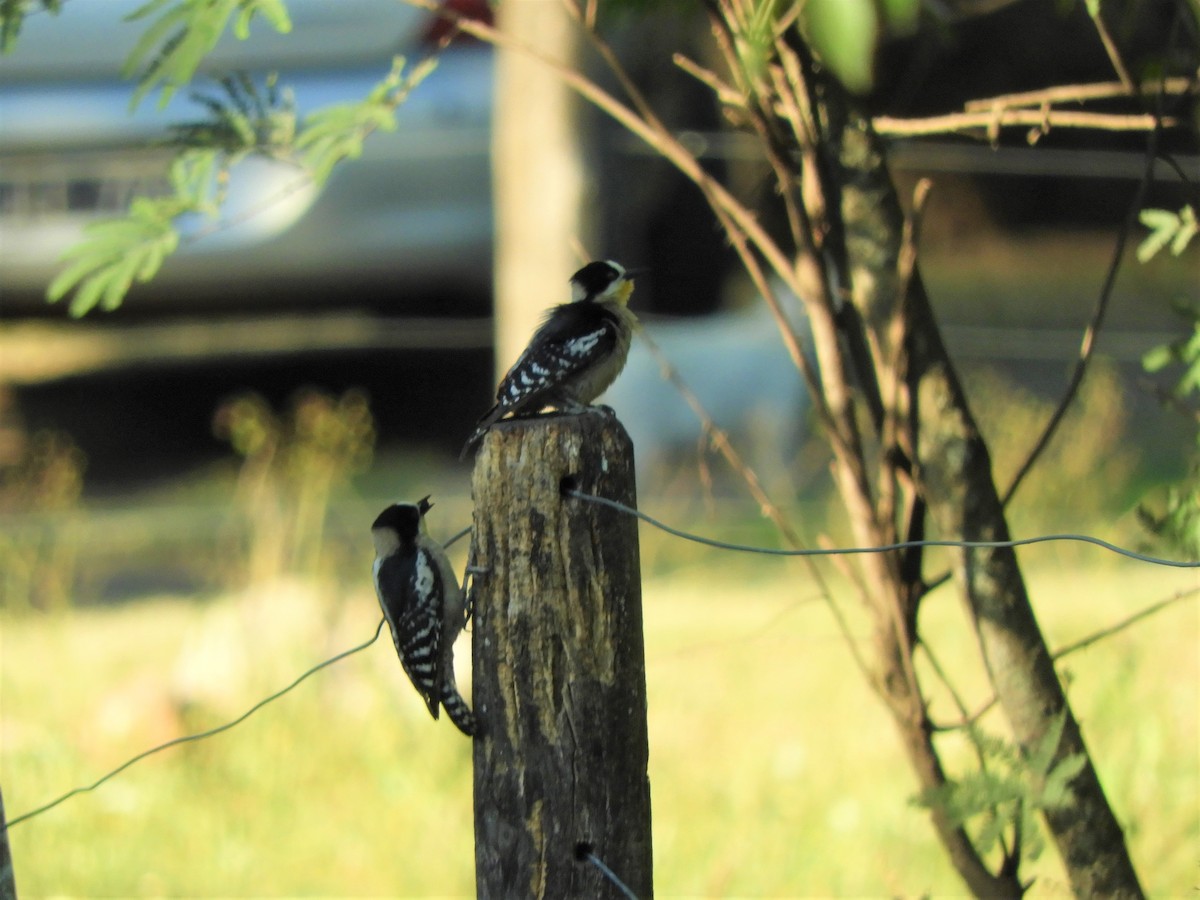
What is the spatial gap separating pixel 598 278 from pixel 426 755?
6.24 feet

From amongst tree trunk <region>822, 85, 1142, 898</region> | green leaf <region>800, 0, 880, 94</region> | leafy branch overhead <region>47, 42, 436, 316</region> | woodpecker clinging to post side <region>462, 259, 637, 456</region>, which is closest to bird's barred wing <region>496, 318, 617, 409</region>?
woodpecker clinging to post side <region>462, 259, 637, 456</region>

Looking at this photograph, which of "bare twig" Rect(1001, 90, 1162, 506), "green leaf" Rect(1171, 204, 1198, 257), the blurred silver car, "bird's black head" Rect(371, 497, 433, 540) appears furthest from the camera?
the blurred silver car

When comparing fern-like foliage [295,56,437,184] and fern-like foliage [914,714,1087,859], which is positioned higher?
fern-like foliage [295,56,437,184]

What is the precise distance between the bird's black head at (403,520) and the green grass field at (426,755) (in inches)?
39.4

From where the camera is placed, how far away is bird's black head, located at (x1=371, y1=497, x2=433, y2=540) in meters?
3.38

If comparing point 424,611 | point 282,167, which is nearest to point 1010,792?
point 424,611

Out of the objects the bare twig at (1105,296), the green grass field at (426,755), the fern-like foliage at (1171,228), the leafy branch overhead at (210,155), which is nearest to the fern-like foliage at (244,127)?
the leafy branch overhead at (210,155)

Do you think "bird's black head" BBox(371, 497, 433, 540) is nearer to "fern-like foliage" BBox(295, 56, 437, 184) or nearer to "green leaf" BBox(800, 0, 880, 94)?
"fern-like foliage" BBox(295, 56, 437, 184)

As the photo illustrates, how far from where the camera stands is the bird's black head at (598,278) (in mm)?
3850

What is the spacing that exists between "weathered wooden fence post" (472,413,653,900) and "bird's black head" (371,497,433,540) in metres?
1.31

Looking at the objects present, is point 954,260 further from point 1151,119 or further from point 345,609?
point 1151,119

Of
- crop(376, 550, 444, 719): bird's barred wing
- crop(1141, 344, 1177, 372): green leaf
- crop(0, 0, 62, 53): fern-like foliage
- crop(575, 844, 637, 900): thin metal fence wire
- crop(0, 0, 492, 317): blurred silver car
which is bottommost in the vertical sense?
crop(575, 844, 637, 900): thin metal fence wire

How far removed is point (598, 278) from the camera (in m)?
3.87

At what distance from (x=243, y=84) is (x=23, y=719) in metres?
3.25
